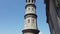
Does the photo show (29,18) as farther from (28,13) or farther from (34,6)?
(34,6)

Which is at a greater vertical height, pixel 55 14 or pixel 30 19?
pixel 30 19

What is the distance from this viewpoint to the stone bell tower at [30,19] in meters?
23.5

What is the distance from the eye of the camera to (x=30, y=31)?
23.5 metres

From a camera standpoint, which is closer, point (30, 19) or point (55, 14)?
point (55, 14)

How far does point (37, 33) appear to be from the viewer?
23.9 metres

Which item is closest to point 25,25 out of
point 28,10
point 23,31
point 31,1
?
point 23,31

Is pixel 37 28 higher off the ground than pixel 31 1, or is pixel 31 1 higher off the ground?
pixel 31 1

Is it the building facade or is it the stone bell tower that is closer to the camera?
the building facade

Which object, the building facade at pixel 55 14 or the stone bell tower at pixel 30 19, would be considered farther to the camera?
the stone bell tower at pixel 30 19

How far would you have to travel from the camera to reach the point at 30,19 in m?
24.9

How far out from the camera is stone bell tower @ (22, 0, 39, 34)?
2355 cm

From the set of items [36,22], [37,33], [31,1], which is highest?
[31,1]

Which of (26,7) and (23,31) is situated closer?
(23,31)

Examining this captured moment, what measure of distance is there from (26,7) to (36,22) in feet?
9.82
